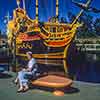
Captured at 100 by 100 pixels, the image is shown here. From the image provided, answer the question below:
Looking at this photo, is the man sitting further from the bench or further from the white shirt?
the bench

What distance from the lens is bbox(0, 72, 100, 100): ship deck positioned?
7059 mm

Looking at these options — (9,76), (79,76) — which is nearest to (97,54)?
(79,76)

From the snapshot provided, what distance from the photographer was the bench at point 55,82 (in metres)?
7.21

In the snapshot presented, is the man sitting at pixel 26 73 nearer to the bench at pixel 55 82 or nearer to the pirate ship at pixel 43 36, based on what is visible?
the bench at pixel 55 82

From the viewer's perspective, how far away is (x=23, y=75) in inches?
293

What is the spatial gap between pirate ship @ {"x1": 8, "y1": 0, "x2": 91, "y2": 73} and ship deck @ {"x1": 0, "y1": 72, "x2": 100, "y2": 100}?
0.54 meters

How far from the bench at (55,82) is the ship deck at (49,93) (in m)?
0.12

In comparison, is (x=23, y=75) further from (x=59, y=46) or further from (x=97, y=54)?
(x=97, y=54)

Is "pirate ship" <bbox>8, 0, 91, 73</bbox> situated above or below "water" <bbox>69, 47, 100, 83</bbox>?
above

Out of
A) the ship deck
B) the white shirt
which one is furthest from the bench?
the white shirt

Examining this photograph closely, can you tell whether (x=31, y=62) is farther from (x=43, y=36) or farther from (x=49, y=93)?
(x=49, y=93)

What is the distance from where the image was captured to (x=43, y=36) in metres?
7.83

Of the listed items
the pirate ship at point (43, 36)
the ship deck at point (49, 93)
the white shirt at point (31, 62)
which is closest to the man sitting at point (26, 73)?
the white shirt at point (31, 62)

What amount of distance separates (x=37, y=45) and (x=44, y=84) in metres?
0.97
